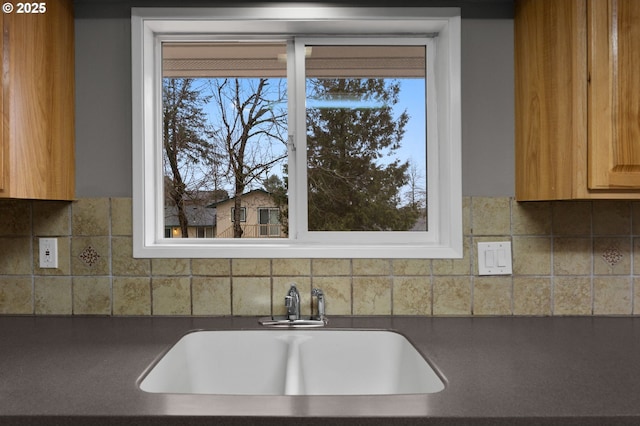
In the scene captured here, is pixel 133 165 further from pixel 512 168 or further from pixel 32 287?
pixel 512 168

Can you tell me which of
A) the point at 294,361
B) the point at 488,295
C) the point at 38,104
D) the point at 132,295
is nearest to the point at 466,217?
the point at 488,295

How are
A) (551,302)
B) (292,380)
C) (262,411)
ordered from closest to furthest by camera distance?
(262,411) < (292,380) < (551,302)

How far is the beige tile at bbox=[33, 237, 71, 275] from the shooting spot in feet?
5.41

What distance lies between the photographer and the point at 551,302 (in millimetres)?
1630

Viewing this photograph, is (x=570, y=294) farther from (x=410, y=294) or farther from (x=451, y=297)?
(x=410, y=294)

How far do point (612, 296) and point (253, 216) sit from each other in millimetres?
1382

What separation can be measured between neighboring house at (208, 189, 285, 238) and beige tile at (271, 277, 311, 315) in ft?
0.77

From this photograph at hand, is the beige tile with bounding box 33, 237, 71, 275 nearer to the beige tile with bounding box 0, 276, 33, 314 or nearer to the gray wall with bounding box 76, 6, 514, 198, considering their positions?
the beige tile with bounding box 0, 276, 33, 314

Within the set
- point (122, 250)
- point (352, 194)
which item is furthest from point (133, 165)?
point (352, 194)

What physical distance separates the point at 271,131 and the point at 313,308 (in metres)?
0.72

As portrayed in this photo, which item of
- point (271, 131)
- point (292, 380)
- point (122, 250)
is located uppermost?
point (271, 131)

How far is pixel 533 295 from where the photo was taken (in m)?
1.63

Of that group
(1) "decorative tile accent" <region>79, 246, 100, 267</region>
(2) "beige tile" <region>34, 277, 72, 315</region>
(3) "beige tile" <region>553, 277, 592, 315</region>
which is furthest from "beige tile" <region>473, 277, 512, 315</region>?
(2) "beige tile" <region>34, 277, 72, 315</region>

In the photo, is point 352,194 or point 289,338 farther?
point 352,194
